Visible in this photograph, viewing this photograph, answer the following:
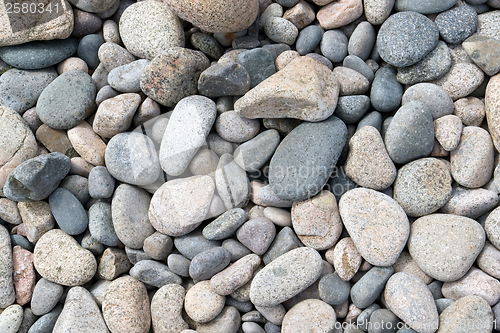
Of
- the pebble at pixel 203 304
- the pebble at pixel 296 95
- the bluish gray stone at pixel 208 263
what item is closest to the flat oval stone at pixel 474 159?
the pebble at pixel 296 95

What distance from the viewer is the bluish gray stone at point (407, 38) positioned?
218 cm

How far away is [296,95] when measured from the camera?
2078 mm

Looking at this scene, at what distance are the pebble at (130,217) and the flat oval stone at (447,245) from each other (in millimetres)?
1550

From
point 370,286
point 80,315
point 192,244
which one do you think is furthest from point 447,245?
point 80,315

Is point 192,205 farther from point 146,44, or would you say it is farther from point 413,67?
point 413,67

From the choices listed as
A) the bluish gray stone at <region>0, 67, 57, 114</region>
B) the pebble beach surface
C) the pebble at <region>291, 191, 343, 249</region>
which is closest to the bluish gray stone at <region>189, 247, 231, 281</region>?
the pebble beach surface

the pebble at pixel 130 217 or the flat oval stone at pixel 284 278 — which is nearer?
the flat oval stone at pixel 284 278

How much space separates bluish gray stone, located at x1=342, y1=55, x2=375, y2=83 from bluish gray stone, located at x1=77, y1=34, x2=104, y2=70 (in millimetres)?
1619

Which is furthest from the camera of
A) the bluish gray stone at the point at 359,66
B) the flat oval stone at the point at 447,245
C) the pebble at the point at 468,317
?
the bluish gray stone at the point at 359,66

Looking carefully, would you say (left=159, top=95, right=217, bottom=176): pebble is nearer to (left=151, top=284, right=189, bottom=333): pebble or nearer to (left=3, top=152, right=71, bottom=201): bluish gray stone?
(left=3, top=152, right=71, bottom=201): bluish gray stone

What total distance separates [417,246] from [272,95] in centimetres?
115

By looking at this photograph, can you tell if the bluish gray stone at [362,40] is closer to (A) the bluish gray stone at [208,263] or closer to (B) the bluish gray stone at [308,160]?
(B) the bluish gray stone at [308,160]

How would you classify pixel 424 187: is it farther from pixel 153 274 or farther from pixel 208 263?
pixel 153 274

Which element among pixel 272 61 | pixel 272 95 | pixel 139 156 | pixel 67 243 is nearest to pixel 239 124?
pixel 272 95
